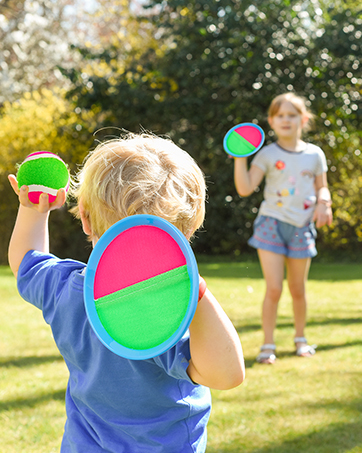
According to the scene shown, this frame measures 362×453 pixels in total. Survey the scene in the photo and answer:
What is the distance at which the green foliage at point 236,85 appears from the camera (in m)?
9.21

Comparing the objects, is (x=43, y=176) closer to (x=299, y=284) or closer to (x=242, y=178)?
(x=242, y=178)

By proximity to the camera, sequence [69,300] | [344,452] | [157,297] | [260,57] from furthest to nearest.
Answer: [260,57], [344,452], [69,300], [157,297]

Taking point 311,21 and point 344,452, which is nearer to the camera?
point 344,452

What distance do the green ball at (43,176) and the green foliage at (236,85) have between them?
24.5 ft

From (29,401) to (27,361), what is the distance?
803 millimetres

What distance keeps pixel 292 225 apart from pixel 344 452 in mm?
1691

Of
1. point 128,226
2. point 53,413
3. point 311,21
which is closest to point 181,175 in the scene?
point 128,226

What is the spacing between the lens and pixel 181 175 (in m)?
1.13

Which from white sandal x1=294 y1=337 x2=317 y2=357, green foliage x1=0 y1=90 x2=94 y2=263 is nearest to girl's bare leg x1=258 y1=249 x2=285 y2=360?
white sandal x1=294 y1=337 x2=317 y2=357

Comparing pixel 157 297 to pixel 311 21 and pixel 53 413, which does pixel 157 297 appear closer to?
pixel 53 413

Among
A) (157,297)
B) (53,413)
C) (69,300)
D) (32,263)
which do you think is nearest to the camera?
(157,297)

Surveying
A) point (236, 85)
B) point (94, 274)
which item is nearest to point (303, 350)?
point (94, 274)

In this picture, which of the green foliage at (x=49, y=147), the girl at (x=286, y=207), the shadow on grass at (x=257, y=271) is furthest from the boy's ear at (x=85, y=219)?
the green foliage at (x=49, y=147)

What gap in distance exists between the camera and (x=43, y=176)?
1.42 meters
